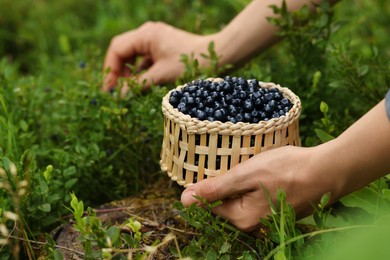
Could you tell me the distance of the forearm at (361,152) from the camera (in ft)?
4.73

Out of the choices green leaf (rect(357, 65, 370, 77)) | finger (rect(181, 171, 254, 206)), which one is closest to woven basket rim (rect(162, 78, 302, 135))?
finger (rect(181, 171, 254, 206))

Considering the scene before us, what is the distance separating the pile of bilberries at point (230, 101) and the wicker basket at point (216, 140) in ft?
0.14

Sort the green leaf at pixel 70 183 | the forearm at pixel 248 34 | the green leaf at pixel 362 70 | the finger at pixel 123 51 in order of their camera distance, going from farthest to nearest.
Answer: the finger at pixel 123 51, the forearm at pixel 248 34, the green leaf at pixel 362 70, the green leaf at pixel 70 183

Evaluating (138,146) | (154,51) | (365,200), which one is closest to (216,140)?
(365,200)

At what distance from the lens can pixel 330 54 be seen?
7.30 ft

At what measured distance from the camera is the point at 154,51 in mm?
2482

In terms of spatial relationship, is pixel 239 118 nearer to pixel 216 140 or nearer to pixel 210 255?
pixel 216 140

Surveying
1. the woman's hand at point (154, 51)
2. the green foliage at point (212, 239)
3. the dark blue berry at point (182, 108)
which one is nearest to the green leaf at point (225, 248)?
the green foliage at point (212, 239)

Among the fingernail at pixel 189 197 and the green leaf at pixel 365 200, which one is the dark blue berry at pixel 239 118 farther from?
the green leaf at pixel 365 200

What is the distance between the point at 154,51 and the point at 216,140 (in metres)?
0.97

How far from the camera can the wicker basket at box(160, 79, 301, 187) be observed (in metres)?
1.59

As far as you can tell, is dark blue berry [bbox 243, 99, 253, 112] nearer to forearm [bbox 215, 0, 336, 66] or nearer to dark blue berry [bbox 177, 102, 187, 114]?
dark blue berry [bbox 177, 102, 187, 114]

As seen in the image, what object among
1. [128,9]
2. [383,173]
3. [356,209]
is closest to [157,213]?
[356,209]

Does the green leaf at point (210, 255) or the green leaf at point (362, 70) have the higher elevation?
the green leaf at point (362, 70)
